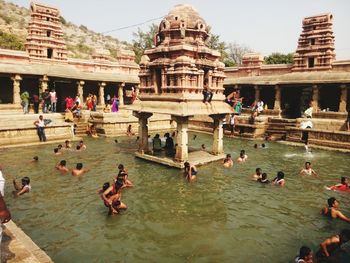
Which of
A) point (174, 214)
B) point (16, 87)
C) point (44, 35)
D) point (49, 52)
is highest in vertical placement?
point (44, 35)

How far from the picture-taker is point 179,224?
27.1 feet

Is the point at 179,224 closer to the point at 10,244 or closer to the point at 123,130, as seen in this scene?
the point at 10,244

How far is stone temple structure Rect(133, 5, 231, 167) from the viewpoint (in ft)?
42.7

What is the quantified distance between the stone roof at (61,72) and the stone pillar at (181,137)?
1494cm

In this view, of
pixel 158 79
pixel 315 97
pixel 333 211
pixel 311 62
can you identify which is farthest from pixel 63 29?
pixel 333 211

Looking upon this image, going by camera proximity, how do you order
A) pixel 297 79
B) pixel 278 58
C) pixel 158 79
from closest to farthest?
1. pixel 158 79
2. pixel 297 79
3. pixel 278 58

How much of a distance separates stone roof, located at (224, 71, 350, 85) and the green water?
34.4 feet

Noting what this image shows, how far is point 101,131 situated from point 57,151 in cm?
661

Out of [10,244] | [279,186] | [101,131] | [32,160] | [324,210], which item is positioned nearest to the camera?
[10,244]

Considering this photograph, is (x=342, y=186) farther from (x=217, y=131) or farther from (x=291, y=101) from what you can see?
(x=291, y=101)

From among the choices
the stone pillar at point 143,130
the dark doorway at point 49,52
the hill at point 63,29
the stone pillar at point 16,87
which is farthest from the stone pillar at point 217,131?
the hill at point 63,29

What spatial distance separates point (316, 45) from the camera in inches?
1005

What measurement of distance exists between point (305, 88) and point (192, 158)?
54.0ft

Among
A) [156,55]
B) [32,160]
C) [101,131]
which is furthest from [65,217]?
[101,131]
